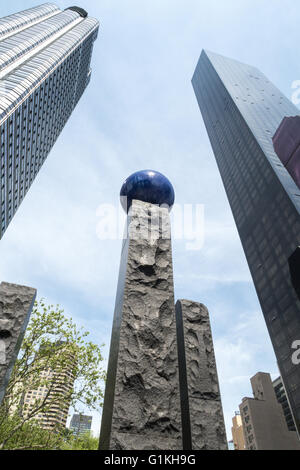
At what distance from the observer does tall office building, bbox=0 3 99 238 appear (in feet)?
182

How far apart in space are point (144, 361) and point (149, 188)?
3573 mm

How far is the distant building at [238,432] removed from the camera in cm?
7455

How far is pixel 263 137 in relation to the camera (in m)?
65.9

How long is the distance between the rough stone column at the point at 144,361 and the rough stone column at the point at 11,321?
1.35 meters

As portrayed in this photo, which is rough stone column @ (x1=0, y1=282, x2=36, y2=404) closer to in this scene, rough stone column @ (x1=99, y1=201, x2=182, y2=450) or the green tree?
rough stone column @ (x1=99, y1=201, x2=182, y2=450)

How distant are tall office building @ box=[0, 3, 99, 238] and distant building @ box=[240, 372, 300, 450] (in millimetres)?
75897

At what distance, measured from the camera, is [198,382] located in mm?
3934

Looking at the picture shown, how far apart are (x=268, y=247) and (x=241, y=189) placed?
19.6m

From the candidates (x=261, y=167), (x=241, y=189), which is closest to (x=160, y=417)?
(x=261, y=167)

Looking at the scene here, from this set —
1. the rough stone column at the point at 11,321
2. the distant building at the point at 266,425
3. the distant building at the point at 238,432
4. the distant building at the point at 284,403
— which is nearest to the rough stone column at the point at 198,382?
the rough stone column at the point at 11,321

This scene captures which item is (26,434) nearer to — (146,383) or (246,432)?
(146,383)
